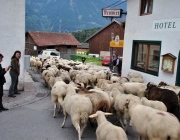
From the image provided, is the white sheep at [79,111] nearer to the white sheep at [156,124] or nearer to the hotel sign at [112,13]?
the white sheep at [156,124]

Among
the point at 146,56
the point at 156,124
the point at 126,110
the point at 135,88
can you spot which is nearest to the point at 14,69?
the point at 135,88

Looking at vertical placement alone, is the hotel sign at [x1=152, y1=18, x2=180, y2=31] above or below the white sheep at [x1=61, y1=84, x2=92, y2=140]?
above

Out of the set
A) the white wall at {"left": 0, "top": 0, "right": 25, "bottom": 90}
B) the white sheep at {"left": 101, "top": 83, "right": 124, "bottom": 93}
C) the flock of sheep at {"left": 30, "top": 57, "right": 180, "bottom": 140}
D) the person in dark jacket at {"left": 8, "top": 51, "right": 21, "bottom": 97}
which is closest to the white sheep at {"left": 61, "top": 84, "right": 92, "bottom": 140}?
the flock of sheep at {"left": 30, "top": 57, "right": 180, "bottom": 140}

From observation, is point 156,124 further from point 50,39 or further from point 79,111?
point 50,39

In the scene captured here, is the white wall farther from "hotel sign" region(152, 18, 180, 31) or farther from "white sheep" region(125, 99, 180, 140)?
"white sheep" region(125, 99, 180, 140)

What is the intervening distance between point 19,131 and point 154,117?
3718 mm

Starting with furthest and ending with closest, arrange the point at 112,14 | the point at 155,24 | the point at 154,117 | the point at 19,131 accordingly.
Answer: the point at 112,14 < the point at 155,24 < the point at 19,131 < the point at 154,117

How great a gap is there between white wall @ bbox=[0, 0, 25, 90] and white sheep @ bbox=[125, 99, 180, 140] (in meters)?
7.06

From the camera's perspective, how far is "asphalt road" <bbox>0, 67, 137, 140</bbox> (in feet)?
19.3

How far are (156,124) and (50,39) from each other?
39.1 m

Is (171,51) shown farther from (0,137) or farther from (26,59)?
(0,137)

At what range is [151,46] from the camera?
11.4 meters

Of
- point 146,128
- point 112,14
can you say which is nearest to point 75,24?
point 112,14

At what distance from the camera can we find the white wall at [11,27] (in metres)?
9.84
